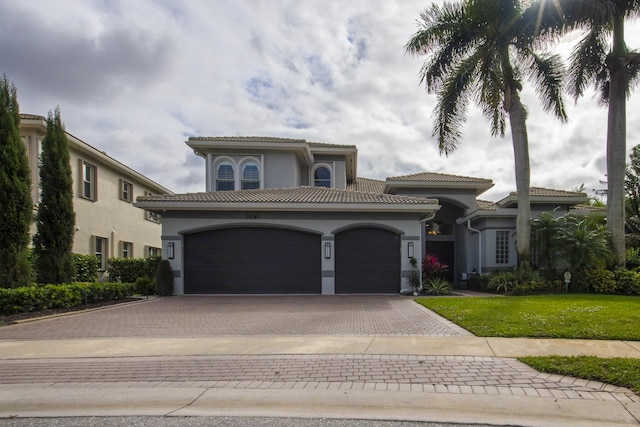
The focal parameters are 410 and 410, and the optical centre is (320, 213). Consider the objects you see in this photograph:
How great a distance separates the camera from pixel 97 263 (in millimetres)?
17531

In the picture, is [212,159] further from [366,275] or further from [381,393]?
[381,393]

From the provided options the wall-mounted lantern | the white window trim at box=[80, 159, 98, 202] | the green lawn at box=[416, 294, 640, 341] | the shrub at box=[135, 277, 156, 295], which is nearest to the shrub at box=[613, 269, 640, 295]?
the green lawn at box=[416, 294, 640, 341]

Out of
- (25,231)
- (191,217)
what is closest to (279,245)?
(191,217)

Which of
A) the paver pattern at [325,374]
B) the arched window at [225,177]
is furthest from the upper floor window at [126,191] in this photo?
the paver pattern at [325,374]

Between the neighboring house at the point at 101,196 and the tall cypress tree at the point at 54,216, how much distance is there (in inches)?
100

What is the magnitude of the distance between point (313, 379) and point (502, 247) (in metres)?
15.9

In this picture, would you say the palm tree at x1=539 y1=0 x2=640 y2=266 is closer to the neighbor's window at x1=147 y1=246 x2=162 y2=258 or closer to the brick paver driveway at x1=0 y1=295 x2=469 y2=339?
the brick paver driveway at x1=0 y1=295 x2=469 y2=339

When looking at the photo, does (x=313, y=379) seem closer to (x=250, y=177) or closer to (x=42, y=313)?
(x=42, y=313)

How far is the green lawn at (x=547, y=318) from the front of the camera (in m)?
7.23

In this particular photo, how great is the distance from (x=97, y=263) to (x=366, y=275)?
Answer: 11446 mm

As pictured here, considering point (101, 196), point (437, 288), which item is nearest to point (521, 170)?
point (437, 288)

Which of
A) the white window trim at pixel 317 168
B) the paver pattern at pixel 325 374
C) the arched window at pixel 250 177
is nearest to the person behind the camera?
the paver pattern at pixel 325 374

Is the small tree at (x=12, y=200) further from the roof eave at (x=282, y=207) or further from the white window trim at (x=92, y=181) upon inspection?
the white window trim at (x=92, y=181)

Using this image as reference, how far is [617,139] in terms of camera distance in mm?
15805
